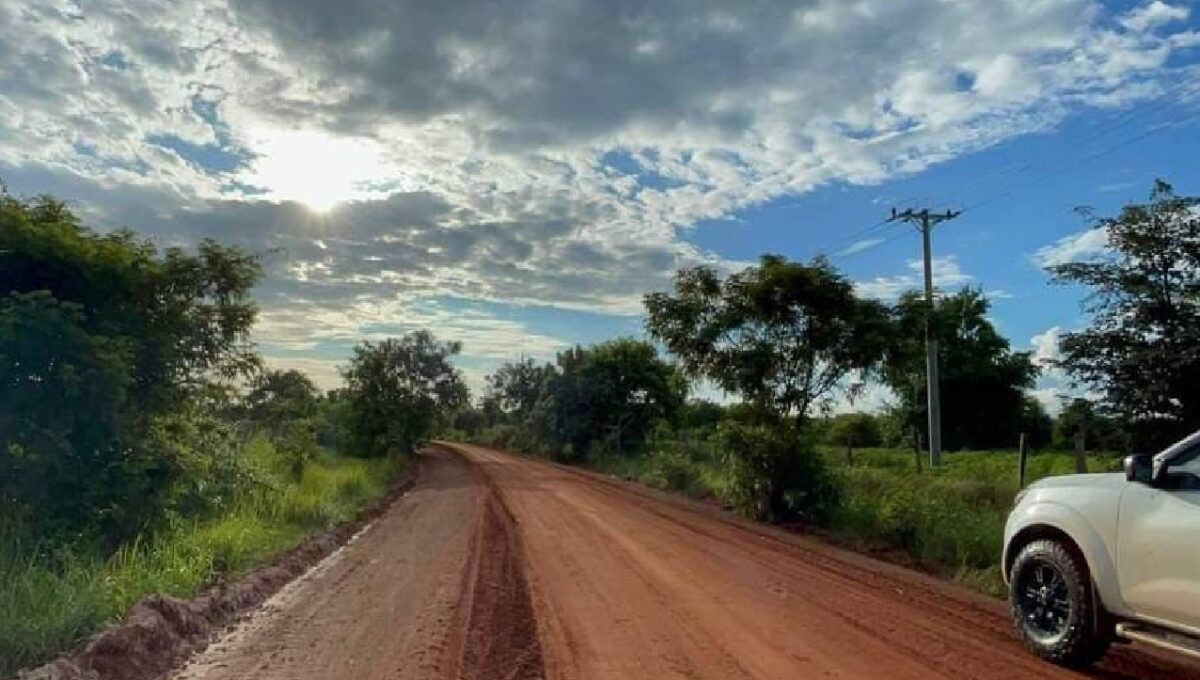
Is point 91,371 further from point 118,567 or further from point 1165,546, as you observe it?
point 1165,546

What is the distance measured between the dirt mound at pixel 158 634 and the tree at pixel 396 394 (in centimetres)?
3072

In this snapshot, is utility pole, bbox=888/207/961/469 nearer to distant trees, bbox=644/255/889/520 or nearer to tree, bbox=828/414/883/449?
distant trees, bbox=644/255/889/520

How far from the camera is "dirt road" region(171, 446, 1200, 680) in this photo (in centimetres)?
579

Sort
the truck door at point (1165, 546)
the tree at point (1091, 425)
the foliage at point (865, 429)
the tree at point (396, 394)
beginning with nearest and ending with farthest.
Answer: the truck door at point (1165, 546), the tree at point (1091, 425), the tree at point (396, 394), the foliage at point (865, 429)

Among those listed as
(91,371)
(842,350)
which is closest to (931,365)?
(842,350)

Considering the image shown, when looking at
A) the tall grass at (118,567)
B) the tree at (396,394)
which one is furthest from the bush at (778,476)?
the tree at (396,394)

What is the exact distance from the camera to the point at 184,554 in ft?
30.2

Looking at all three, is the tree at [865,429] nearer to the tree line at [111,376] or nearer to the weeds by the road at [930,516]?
the weeds by the road at [930,516]

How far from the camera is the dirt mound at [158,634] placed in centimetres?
548

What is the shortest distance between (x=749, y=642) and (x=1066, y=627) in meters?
2.24

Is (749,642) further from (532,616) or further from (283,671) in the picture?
(283,671)

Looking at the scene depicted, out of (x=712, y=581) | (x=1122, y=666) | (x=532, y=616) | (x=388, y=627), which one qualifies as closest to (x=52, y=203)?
(x=388, y=627)

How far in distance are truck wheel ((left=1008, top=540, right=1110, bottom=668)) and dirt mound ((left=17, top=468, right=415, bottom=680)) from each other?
20.6 ft

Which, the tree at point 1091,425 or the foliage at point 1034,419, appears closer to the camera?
the tree at point 1091,425
